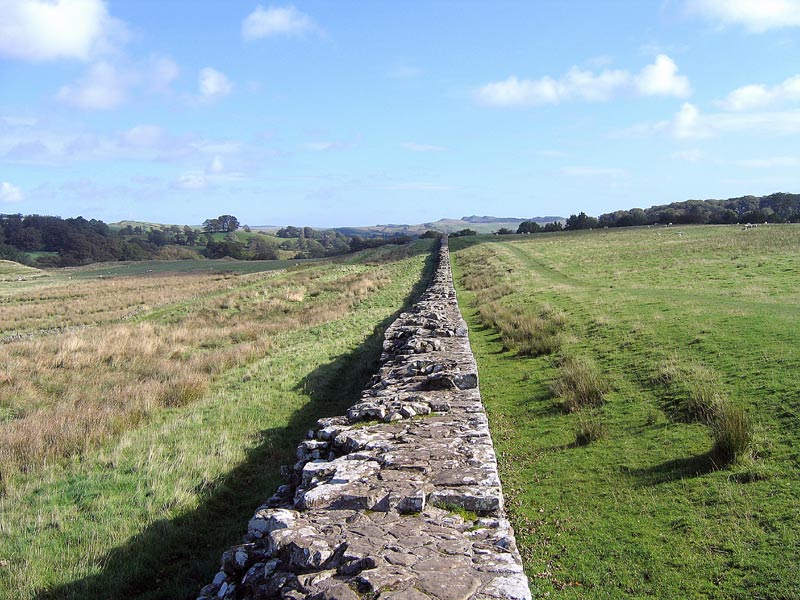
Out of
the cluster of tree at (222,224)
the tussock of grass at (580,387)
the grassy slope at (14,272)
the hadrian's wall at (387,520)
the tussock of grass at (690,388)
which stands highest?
the cluster of tree at (222,224)

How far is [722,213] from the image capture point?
72.5m

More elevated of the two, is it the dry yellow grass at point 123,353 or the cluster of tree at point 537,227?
the cluster of tree at point 537,227

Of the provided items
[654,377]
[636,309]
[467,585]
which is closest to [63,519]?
[467,585]

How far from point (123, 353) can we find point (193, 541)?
11.6m

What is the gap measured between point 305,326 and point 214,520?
1376 centimetres

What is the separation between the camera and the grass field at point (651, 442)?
4.61m

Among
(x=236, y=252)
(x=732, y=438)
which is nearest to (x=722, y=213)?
(x=236, y=252)

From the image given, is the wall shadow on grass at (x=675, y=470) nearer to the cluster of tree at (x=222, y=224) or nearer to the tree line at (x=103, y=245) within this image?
→ the tree line at (x=103, y=245)

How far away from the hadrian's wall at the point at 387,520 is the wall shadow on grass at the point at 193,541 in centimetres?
81

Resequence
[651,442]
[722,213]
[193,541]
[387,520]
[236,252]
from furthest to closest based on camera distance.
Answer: [236,252], [722,213], [651,442], [193,541], [387,520]

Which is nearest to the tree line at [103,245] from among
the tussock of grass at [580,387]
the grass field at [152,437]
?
the grass field at [152,437]

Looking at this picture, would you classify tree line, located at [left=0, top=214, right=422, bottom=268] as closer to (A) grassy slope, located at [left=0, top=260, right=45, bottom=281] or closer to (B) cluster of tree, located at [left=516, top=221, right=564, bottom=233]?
(B) cluster of tree, located at [left=516, top=221, right=564, bottom=233]

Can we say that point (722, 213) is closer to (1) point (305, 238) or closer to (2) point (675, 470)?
(2) point (675, 470)

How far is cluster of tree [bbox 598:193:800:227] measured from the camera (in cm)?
6353
